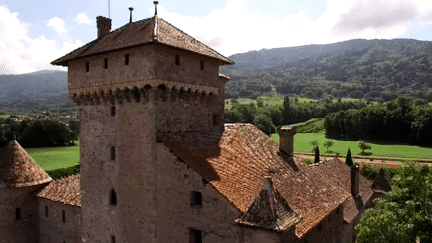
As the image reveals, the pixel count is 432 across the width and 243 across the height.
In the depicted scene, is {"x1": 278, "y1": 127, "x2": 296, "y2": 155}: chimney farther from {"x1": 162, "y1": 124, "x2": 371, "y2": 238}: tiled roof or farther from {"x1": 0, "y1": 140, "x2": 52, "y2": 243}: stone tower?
{"x1": 0, "y1": 140, "x2": 52, "y2": 243}: stone tower

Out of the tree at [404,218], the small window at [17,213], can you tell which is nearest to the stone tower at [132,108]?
the tree at [404,218]

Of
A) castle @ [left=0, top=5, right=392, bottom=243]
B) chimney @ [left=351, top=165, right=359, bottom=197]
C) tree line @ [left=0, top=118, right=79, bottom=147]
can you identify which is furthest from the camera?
tree line @ [left=0, top=118, right=79, bottom=147]

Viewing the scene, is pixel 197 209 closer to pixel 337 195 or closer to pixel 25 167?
pixel 337 195

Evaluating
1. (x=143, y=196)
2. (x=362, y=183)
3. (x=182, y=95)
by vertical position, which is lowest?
(x=362, y=183)

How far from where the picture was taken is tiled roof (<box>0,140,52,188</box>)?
2836 cm

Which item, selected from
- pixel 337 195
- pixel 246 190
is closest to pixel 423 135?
pixel 337 195

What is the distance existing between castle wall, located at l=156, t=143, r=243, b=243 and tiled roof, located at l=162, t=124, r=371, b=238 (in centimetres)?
43

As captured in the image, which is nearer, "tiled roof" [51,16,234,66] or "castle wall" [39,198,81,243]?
"tiled roof" [51,16,234,66]

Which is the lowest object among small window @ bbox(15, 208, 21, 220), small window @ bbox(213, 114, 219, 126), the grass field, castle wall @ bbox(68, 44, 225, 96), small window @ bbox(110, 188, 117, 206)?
the grass field

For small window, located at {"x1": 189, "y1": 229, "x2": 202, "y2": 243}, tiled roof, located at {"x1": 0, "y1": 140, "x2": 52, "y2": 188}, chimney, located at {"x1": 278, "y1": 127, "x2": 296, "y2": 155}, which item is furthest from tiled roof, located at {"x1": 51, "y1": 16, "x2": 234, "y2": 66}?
tiled roof, located at {"x1": 0, "y1": 140, "x2": 52, "y2": 188}

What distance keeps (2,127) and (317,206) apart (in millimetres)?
93516

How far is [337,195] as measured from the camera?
22531 mm

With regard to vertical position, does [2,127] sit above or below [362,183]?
above

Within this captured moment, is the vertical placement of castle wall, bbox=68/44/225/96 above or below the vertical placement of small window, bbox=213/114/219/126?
above
